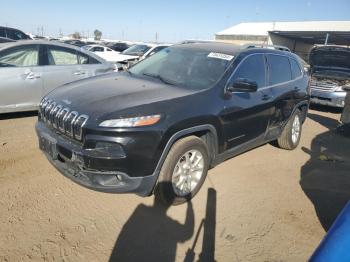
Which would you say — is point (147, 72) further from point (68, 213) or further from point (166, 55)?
point (68, 213)

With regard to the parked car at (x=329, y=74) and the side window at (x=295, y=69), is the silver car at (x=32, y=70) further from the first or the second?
the parked car at (x=329, y=74)

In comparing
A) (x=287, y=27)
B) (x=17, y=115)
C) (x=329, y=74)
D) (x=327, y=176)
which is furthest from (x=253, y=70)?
(x=287, y=27)

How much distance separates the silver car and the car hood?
2.57 m

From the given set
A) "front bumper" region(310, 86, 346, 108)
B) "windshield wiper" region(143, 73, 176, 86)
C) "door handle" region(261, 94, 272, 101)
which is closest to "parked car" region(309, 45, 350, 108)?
"front bumper" region(310, 86, 346, 108)

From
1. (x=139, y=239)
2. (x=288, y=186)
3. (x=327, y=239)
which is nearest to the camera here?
(x=327, y=239)

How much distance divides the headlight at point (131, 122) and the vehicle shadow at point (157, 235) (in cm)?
100

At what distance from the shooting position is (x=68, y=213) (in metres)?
3.55

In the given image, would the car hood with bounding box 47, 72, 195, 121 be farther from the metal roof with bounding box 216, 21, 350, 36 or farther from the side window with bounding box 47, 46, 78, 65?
the metal roof with bounding box 216, 21, 350, 36

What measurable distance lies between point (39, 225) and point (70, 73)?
443 cm

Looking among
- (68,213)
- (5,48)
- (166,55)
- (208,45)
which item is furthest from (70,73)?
(68,213)

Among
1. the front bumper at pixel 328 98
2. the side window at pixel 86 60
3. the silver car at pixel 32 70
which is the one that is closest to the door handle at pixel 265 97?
the silver car at pixel 32 70

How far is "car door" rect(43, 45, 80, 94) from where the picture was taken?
680 centimetres

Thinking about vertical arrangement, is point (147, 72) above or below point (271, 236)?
above

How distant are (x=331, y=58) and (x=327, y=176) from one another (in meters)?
7.51
